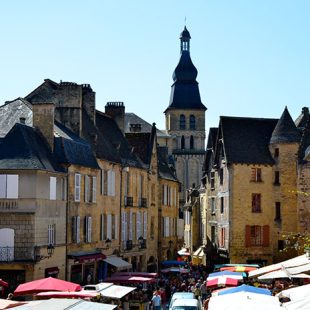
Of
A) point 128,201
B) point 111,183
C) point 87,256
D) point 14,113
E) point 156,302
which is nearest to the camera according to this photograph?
point 156,302

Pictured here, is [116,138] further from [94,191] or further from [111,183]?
[94,191]

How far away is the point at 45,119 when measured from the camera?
3597 cm

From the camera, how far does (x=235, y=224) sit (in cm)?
4972

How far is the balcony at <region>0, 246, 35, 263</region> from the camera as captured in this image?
106 ft

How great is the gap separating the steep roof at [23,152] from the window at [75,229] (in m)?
3.65

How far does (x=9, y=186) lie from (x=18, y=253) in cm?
294

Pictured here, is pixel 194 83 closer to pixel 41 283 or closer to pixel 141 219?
pixel 141 219

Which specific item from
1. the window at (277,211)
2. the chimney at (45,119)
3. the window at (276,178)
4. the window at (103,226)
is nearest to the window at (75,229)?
the window at (103,226)

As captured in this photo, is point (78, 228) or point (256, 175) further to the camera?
point (256, 175)

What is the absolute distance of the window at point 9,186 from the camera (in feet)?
107

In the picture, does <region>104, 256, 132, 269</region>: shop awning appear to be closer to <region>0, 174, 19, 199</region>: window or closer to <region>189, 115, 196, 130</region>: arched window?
<region>0, 174, 19, 199</region>: window

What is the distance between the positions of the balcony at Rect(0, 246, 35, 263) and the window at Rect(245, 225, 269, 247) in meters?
20.8

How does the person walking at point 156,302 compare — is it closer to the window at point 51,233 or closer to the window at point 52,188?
the window at point 51,233

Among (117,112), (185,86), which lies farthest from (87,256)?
(185,86)
